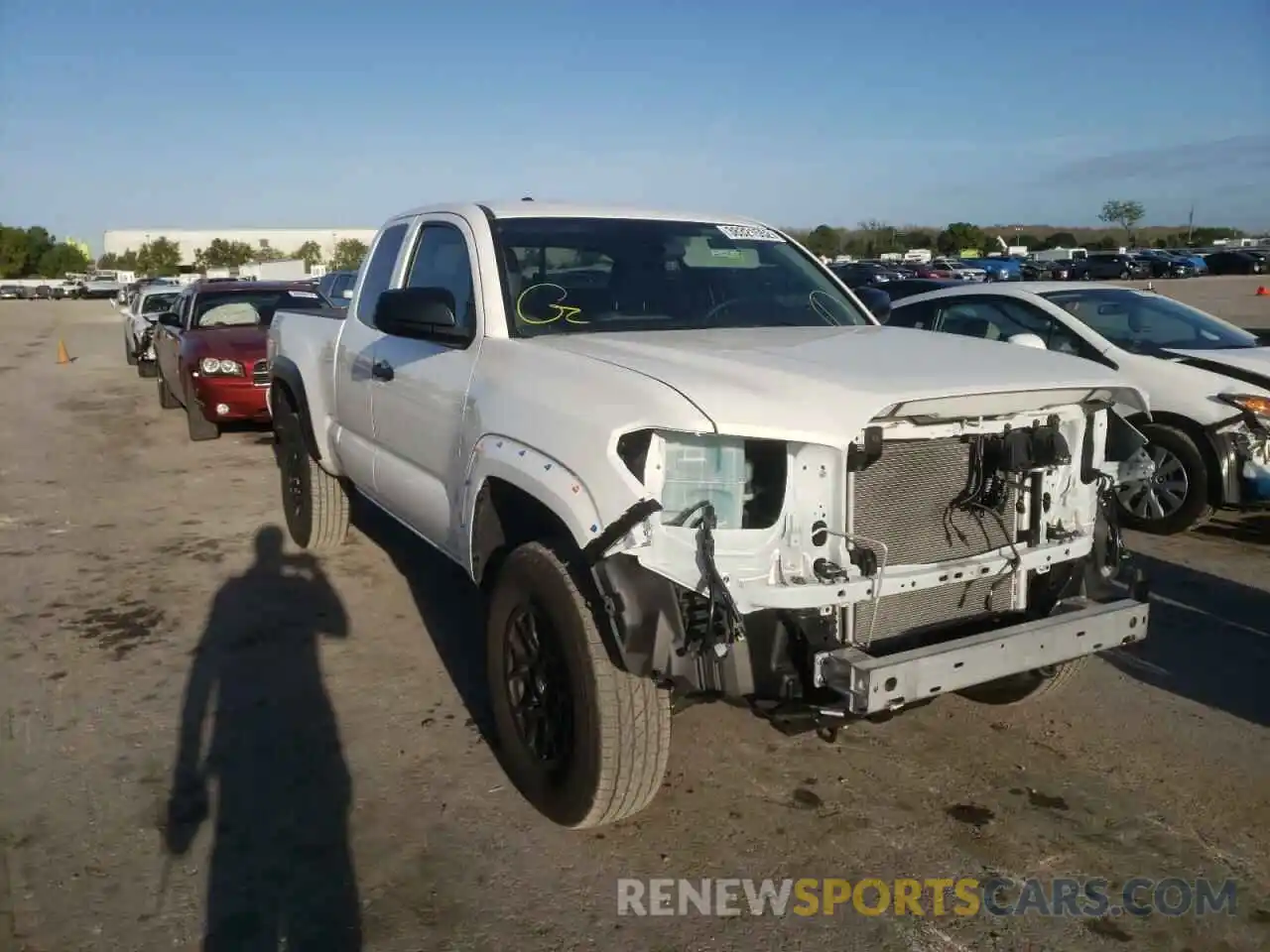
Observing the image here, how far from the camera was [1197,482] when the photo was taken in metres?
6.83

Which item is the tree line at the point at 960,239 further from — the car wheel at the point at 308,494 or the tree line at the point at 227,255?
the car wheel at the point at 308,494

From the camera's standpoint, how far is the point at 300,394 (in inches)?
247

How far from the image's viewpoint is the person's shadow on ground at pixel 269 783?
311 centimetres

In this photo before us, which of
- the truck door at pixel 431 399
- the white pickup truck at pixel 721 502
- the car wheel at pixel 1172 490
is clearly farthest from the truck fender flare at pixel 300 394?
the car wheel at pixel 1172 490

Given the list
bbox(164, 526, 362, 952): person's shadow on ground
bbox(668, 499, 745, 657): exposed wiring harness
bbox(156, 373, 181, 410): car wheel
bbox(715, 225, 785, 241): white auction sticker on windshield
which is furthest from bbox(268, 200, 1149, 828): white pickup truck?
bbox(156, 373, 181, 410): car wheel

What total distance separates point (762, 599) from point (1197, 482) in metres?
5.04

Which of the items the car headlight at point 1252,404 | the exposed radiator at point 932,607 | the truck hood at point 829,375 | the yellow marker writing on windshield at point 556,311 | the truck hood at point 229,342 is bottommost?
the exposed radiator at point 932,607

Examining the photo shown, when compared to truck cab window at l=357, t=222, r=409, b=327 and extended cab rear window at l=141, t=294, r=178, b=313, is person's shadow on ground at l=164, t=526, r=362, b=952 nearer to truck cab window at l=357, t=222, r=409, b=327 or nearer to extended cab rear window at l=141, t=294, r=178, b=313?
truck cab window at l=357, t=222, r=409, b=327

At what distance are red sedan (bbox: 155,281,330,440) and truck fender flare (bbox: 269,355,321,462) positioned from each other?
3.55 metres

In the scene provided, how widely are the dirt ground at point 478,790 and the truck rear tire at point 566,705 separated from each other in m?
0.18

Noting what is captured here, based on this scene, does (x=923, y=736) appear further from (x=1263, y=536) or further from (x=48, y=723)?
(x=1263, y=536)

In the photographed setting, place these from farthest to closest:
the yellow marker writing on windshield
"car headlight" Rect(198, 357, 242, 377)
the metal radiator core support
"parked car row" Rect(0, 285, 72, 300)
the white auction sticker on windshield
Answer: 1. "parked car row" Rect(0, 285, 72, 300)
2. "car headlight" Rect(198, 357, 242, 377)
3. the white auction sticker on windshield
4. the yellow marker writing on windshield
5. the metal radiator core support

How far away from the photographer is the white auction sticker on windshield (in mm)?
4914

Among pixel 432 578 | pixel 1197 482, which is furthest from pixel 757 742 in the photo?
pixel 1197 482
